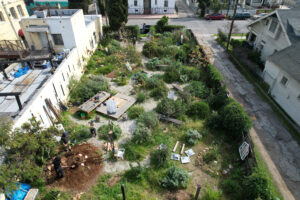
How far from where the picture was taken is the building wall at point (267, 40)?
63.3 ft

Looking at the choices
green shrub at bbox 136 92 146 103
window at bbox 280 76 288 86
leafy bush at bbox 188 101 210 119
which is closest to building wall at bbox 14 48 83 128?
green shrub at bbox 136 92 146 103

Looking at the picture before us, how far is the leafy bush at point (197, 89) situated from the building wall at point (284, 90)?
19.0 feet

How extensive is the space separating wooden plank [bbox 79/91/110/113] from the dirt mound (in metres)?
3.48

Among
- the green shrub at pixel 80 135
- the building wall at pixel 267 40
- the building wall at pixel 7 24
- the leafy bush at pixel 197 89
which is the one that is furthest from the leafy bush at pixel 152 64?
the building wall at pixel 7 24

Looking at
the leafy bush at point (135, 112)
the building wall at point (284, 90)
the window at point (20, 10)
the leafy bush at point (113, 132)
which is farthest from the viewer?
the window at point (20, 10)

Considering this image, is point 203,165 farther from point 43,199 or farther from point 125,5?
point 125,5

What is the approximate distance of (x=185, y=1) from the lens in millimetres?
52188

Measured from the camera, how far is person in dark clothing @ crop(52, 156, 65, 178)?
10023mm

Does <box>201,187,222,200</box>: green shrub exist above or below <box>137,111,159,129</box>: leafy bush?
below

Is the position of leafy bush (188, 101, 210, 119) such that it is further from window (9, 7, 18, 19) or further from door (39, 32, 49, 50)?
window (9, 7, 18, 19)

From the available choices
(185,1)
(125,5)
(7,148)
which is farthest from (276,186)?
(185,1)

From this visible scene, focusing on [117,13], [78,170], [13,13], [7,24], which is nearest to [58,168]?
[78,170]

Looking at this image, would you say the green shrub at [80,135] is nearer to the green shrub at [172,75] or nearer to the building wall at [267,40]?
the green shrub at [172,75]

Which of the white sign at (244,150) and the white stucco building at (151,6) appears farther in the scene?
the white stucco building at (151,6)
